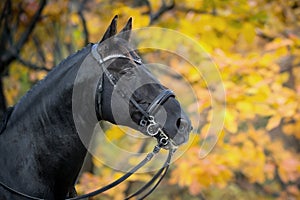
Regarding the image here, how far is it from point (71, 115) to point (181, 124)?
1.60 feet

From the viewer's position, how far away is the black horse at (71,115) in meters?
2.03

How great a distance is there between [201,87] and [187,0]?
78cm

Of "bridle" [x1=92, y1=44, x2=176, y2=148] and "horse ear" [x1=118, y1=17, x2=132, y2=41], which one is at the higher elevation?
"horse ear" [x1=118, y1=17, x2=132, y2=41]

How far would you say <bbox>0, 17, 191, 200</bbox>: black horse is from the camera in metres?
2.03

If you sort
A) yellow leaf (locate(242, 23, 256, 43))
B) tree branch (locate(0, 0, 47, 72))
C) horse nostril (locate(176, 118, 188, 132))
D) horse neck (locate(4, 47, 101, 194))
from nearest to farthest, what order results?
horse nostril (locate(176, 118, 188, 132)) → horse neck (locate(4, 47, 101, 194)) → yellow leaf (locate(242, 23, 256, 43)) → tree branch (locate(0, 0, 47, 72))

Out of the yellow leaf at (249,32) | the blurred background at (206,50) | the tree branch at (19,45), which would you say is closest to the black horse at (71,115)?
the blurred background at (206,50)

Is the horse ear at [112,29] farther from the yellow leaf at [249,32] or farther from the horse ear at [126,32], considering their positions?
the yellow leaf at [249,32]

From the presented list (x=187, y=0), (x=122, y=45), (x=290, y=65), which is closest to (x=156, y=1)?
(x=187, y=0)

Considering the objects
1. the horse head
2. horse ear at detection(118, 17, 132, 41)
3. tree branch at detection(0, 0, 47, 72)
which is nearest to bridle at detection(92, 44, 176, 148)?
the horse head

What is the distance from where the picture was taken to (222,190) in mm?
8664

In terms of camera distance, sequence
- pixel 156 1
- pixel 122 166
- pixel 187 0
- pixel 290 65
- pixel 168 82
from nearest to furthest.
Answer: pixel 187 0 → pixel 122 166 → pixel 156 1 → pixel 290 65 → pixel 168 82

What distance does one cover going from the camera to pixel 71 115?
2104mm

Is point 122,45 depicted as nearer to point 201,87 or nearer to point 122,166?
point 201,87

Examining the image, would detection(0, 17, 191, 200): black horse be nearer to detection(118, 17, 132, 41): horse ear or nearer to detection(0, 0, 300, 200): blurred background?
detection(118, 17, 132, 41): horse ear
